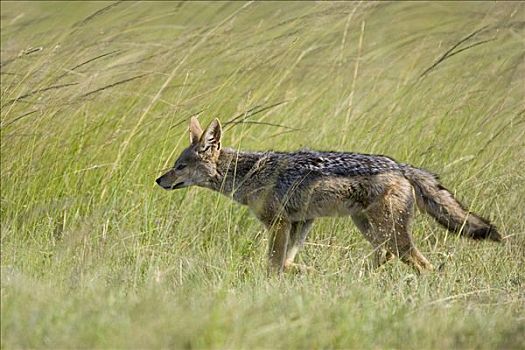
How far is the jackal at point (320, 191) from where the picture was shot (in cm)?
669

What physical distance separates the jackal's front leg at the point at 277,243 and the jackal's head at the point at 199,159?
67cm

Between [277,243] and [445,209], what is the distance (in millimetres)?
1043

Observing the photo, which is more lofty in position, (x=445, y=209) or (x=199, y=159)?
(x=199, y=159)

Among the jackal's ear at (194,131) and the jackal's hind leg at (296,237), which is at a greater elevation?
the jackal's ear at (194,131)

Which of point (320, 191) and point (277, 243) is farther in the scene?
point (320, 191)

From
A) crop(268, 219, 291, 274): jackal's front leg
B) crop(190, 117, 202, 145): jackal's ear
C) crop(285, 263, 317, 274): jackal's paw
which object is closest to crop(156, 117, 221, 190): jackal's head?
crop(190, 117, 202, 145): jackal's ear

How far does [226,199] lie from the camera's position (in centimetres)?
762

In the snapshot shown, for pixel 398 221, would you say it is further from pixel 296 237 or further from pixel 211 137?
pixel 211 137

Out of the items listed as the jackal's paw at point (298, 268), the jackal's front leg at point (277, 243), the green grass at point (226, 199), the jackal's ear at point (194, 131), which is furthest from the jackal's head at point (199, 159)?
the jackal's paw at point (298, 268)

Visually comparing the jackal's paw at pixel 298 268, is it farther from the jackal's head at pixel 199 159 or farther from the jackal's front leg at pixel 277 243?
the jackal's head at pixel 199 159

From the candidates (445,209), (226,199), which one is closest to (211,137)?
(226,199)

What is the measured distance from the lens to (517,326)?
4.89 meters

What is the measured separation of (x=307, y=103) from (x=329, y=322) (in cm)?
434

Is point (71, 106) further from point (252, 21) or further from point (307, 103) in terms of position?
point (252, 21)
